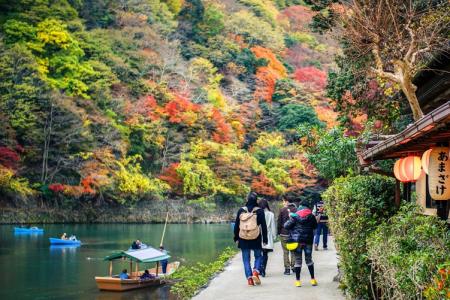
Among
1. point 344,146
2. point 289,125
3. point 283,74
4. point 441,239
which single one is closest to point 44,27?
point 289,125

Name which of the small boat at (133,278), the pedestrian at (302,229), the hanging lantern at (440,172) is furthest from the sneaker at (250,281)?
the small boat at (133,278)

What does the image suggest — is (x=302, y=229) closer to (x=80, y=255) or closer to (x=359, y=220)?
(x=359, y=220)

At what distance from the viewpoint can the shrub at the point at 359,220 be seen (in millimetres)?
7309

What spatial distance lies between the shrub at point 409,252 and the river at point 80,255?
449 inches

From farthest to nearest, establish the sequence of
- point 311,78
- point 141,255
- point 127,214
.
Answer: point 311,78, point 127,214, point 141,255

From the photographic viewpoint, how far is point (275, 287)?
32.7 feet

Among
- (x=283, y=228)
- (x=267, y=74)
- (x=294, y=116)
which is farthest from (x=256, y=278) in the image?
(x=267, y=74)

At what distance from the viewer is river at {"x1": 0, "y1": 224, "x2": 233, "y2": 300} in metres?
17.0

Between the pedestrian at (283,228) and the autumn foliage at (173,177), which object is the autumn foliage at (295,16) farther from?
the pedestrian at (283,228)

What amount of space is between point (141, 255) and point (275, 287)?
896cm

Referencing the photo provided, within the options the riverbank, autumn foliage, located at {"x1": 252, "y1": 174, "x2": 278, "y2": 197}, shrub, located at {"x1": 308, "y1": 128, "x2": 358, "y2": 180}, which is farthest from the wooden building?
autumn foliage, located at {"x1": 252, "y1": 174, "x2": 278, "y2": 197}

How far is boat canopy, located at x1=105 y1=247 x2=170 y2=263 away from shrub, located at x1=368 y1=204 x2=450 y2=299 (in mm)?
12329

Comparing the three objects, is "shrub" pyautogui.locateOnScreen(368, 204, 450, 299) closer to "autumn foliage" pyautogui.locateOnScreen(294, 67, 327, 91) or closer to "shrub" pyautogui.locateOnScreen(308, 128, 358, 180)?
"shrub" pyautogui.locateOnScreen(308, 128, 358, 180)

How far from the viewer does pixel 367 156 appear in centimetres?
874
